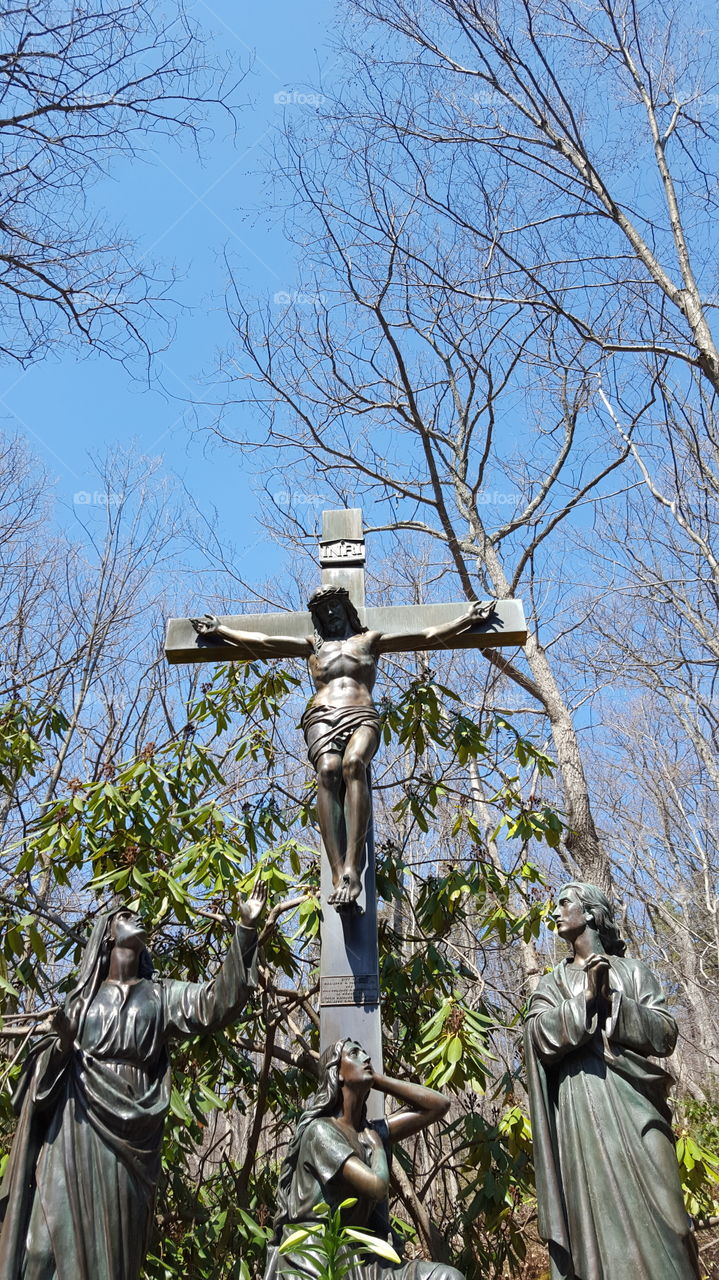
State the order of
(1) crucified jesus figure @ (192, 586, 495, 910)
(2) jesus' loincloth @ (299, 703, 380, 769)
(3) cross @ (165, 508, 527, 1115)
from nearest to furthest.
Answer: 1. (1) crucified jesus figure @ (192, 586, 495, 910)
2. (2) jesus' loincloth @ (299, 703, 380, 769)
3. (3) cross @ (165, 508, 527, 1115)

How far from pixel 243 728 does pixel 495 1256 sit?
4.15 metres

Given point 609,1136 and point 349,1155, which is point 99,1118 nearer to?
point 349,1155

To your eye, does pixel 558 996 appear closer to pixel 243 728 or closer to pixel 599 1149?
pixel 599 1149

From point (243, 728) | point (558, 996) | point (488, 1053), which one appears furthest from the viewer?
point (243, 728)

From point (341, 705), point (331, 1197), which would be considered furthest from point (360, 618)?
point (331, 1197)

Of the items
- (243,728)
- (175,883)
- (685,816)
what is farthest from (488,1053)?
(685,816)

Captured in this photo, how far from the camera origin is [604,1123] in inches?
166

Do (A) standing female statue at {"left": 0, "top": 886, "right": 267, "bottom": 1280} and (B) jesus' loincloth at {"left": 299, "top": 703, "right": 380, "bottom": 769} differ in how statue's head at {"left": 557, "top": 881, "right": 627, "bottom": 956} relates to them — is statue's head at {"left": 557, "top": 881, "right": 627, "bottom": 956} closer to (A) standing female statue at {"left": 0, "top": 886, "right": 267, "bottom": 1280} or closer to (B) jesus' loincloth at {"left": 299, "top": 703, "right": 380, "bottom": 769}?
(B) jesus' loincloth at {"left": 299, "top": 703, "right": 380, "bottom": 769}

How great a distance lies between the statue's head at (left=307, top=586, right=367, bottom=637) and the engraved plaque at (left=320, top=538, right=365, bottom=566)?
303 millimetres

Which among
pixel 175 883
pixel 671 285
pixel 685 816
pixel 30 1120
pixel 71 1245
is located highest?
pixel 671 285

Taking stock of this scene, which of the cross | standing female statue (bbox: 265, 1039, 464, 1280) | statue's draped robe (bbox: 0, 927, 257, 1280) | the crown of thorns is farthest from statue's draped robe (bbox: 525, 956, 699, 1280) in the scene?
the crown of thorns

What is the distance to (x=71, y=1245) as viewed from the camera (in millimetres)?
3879

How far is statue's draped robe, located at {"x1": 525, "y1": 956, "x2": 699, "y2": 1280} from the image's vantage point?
3957 mm

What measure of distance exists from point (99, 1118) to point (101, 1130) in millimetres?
47
